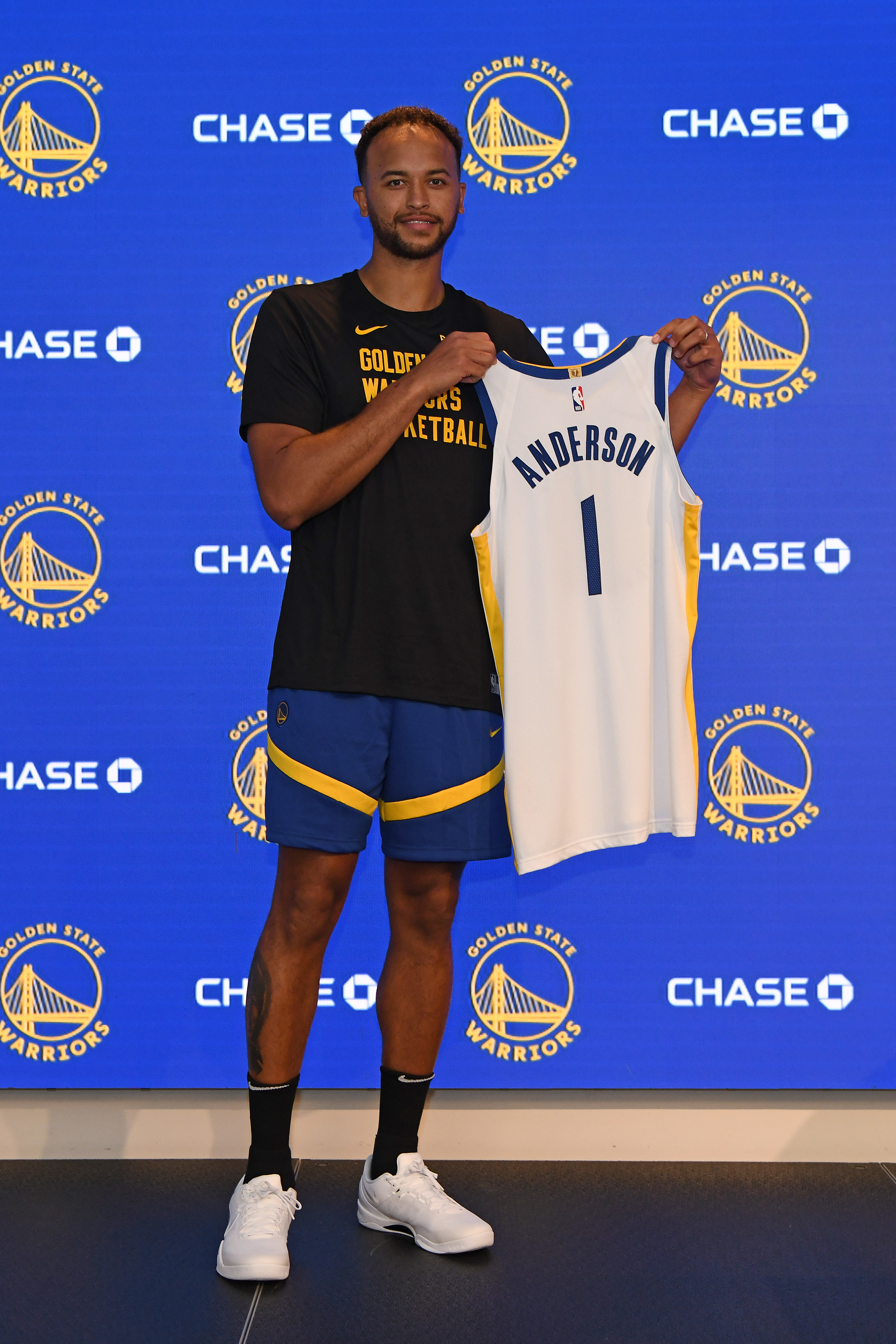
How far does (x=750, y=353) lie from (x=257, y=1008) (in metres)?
1.57

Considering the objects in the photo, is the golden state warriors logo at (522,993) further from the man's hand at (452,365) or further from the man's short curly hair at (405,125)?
the man's short curly hair at (405,125)

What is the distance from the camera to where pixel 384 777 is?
5.39 feet

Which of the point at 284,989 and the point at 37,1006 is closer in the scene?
the point at 284,989

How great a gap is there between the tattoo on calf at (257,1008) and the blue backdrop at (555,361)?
18.4 inches

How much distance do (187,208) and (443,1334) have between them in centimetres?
206

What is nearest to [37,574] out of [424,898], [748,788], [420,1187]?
[424,898]

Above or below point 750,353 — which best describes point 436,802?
below

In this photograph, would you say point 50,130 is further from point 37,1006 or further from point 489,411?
point 37,1006

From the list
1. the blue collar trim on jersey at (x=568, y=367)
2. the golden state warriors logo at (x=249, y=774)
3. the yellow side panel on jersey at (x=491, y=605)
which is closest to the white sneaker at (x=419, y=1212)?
the golden state warriors logo at (x=249, y=774)

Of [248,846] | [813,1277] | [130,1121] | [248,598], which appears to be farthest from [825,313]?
[130,1121]

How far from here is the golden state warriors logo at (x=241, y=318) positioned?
6.95 ft

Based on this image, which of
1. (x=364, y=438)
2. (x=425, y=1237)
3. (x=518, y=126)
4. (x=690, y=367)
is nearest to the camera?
(x=364, y=438)

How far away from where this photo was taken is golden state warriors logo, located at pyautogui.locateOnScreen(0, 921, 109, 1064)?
2098 millimetres

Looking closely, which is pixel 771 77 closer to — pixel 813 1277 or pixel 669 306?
pixel 669 306
